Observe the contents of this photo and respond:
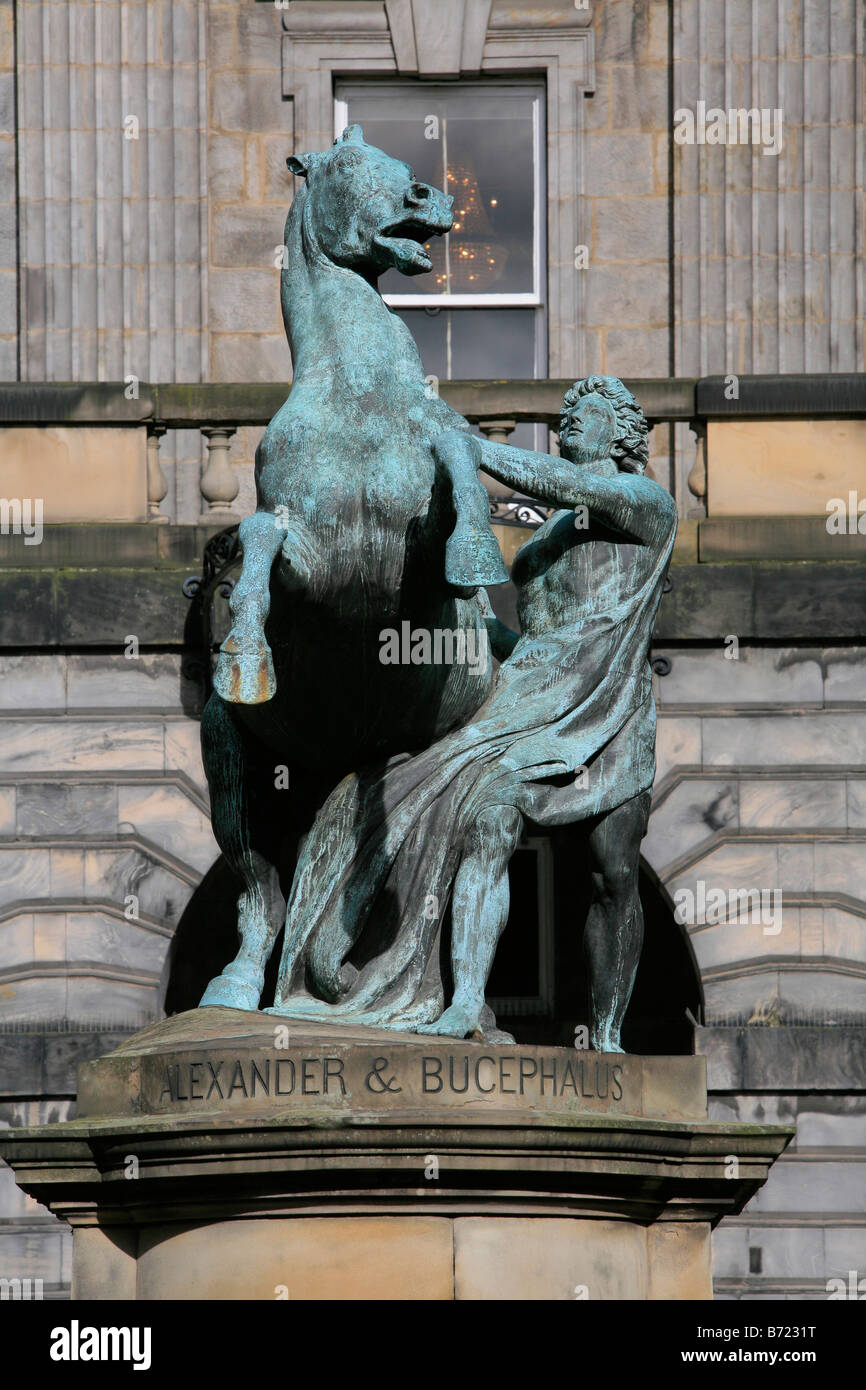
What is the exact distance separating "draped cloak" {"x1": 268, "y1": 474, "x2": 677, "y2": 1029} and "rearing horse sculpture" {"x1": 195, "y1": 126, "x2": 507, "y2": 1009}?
0.15m

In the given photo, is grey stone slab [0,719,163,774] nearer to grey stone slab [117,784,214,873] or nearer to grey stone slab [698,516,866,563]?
grey stone slab [117,784,214,873]

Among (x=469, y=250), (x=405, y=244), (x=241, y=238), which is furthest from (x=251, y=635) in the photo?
(x=469, y=250)

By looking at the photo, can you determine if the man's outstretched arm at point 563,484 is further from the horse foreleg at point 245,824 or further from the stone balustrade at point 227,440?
the stone balustrade at point 227,440

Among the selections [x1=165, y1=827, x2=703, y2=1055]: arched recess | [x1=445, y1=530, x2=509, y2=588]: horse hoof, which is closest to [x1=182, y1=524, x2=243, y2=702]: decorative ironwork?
[x1=165, y1=827, x2=703, y2=1055]: arched recess

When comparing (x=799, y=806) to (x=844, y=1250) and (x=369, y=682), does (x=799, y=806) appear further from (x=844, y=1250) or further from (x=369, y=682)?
(x=369, y=682)

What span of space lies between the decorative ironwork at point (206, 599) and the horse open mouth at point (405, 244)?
5.86 m

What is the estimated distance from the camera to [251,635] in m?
8.91

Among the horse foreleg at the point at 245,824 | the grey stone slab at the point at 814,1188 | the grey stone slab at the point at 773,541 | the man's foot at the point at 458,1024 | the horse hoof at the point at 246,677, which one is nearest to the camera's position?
the horse hoof at the point at 246,677

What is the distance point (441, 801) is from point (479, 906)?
40cm

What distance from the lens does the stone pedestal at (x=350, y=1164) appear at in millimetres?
8867

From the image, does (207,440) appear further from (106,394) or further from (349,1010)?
(349,1010)

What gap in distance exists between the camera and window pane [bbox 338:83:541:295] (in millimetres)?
18859

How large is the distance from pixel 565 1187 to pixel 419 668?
1801 millimetres

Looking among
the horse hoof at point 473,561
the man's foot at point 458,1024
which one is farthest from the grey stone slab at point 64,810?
the horse hoof at point 473,561
